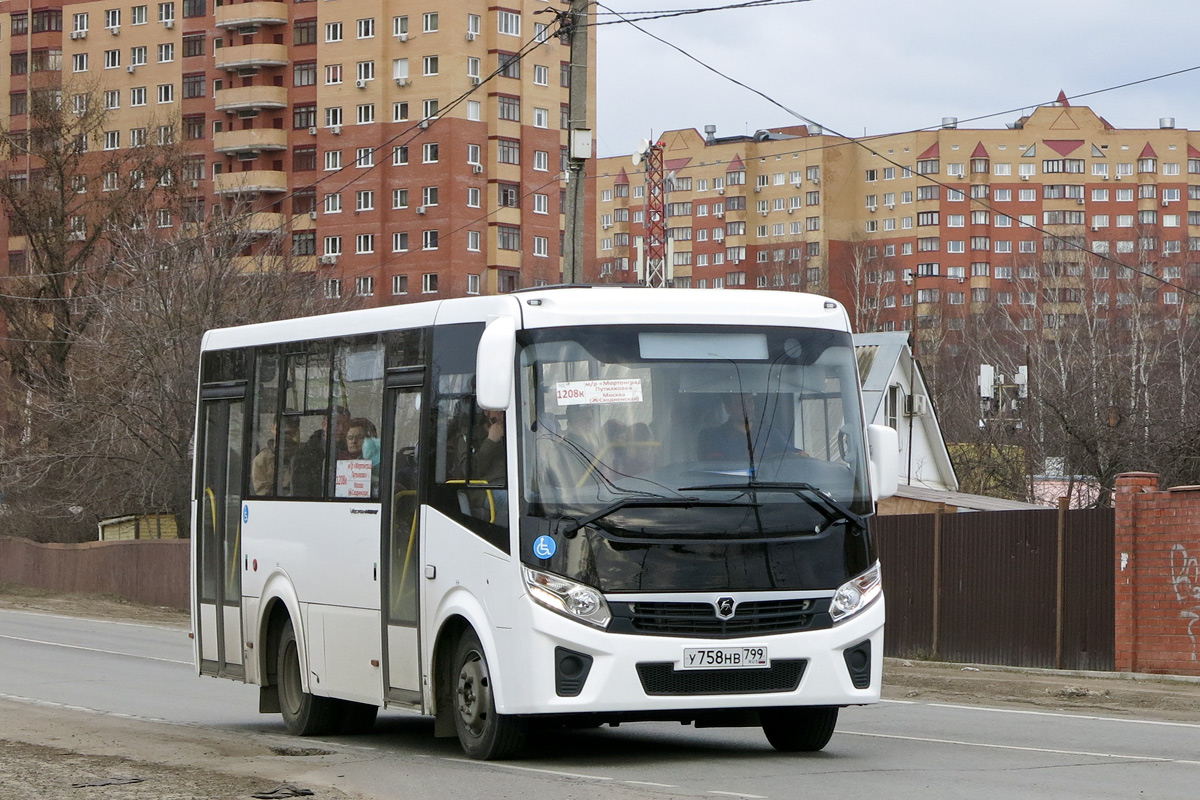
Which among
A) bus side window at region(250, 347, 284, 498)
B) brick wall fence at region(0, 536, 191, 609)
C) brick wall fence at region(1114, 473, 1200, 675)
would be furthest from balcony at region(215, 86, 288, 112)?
bus side window at region(250, 347, 284, 498)

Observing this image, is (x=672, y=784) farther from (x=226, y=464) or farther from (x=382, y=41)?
(x=382, y=41)

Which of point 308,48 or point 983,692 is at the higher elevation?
point 308,48

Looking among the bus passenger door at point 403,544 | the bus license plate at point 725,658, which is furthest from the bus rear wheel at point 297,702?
the bus license plate at point 725,658

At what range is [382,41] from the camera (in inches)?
3664

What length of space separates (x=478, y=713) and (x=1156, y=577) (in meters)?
11.8

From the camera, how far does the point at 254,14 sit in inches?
3772

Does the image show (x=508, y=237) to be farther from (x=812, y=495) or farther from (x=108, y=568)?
(x=812, y=495)

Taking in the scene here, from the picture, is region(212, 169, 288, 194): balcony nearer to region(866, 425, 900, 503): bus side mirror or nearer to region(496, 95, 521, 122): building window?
region(496, 95, 521, 122): building window

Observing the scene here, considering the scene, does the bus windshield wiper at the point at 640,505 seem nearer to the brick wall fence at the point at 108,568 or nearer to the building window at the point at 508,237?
the brick wall fence at the point at 108,568

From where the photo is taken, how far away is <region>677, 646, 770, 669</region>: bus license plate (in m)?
10.2

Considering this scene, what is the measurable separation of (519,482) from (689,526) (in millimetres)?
984

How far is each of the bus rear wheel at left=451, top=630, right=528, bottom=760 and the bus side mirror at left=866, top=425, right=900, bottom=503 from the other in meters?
2.47

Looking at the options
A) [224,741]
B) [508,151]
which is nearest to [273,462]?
[224,741]

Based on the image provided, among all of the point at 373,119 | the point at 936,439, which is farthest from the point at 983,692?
the point at 373,119
